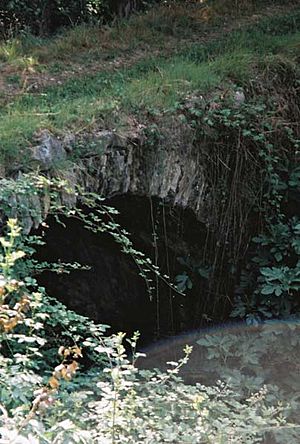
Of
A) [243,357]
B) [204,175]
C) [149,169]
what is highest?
[149,169]

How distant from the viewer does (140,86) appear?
177 inches

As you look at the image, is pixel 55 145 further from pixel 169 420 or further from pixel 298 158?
pixel 298 158

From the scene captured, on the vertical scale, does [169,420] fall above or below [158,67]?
below

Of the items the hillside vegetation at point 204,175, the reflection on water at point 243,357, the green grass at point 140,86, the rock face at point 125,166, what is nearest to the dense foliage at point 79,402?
the hillside vegetation at point 204,175

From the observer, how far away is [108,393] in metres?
2.03

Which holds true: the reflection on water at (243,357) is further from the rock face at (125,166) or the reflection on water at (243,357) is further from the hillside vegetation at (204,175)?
the rock face at (125,166)

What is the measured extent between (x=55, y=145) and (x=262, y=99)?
6.26ft

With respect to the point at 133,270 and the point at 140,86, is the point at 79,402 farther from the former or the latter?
the point at 140,86

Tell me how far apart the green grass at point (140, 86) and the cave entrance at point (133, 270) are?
690mm

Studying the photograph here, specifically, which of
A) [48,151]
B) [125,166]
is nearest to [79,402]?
[48,151]

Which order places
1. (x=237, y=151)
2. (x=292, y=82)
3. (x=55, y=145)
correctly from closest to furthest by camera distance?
(x=55, y=145) → (x=237, y=151) → (x=292, y=82)

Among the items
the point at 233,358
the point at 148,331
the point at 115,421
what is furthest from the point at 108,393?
the point at 148,331

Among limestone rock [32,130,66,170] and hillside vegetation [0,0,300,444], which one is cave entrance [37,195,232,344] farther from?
limestone rock [32,130,66,170]

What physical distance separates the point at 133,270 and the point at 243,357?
1089 mm
